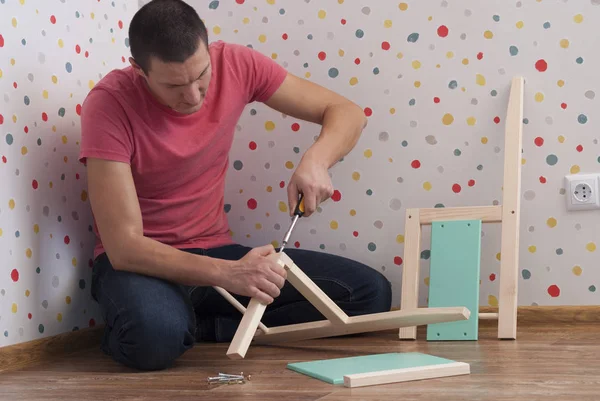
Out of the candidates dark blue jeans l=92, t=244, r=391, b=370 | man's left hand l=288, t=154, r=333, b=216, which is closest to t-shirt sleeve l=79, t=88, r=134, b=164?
dark blue jeans l=92, t=244, r=391, b=370

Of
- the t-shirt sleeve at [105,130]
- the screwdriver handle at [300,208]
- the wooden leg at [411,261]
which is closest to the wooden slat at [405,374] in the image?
the screwdriver handle at [300,208]

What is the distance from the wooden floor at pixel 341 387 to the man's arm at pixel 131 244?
0.20m

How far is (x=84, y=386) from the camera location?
148cm

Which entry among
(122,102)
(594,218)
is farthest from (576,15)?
(122,102)

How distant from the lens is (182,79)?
1618 mm

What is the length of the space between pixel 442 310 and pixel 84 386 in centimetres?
74

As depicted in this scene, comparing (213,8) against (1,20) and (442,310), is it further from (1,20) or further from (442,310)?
(442,310)

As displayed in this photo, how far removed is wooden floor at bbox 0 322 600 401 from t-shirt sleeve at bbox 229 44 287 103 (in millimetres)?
655

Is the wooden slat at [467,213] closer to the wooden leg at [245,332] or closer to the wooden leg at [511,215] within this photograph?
the wooden leg at [511,215]

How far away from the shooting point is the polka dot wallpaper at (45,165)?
1.77m

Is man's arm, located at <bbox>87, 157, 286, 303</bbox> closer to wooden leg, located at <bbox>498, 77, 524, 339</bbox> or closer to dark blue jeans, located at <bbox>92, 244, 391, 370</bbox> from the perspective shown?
dark blue jeans, located at <bbox>92, 244, 391, 370</bbox>

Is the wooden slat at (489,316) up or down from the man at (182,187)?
Answer: down

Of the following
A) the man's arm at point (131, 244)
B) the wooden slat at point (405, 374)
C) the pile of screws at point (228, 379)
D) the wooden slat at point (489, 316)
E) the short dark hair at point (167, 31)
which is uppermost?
the short dark hair at point (167, 31)

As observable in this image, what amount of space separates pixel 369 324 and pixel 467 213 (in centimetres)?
48
